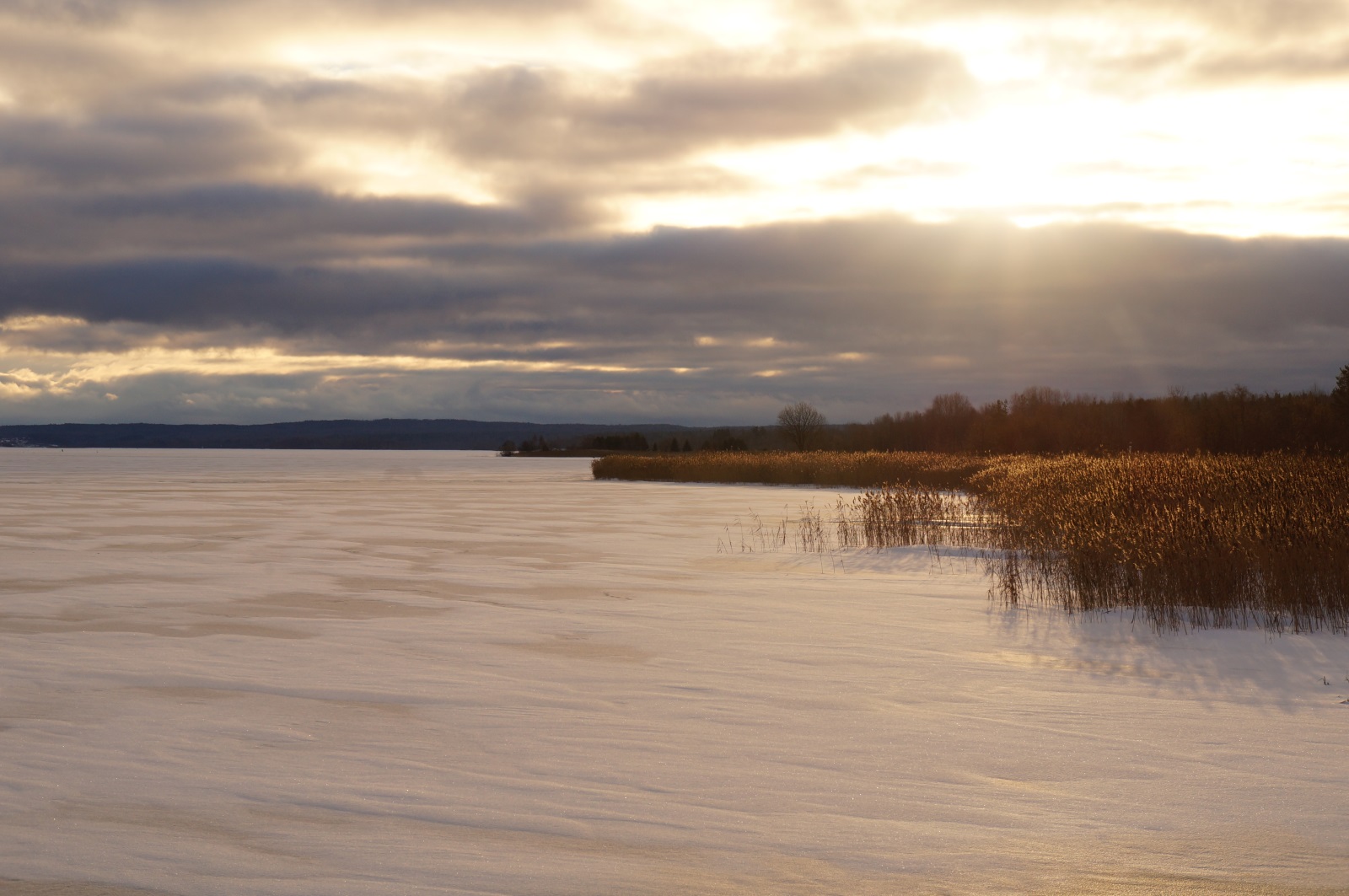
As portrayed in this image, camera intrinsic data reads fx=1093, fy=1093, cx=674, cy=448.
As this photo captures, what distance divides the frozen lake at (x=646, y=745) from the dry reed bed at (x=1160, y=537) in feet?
3.05

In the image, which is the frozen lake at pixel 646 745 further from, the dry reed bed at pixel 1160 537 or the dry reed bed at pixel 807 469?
the dry reed bed at pixel 807 469

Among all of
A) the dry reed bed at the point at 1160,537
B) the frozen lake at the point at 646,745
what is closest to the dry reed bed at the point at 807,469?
the dry reed bed at the point at 1160,537

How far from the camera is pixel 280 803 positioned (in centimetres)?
550

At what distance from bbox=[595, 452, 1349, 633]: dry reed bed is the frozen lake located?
3.05 ft

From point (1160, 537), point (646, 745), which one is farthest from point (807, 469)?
point (646, 745)

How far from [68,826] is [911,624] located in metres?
8.29

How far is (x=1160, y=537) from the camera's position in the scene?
13.1m

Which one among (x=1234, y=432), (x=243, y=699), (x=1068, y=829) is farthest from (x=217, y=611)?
(x=1234, y=432)

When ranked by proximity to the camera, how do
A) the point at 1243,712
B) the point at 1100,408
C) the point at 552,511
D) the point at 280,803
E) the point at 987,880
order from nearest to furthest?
the point at 987,880 < the point at 280,803 < the point at 1243,712 < the point at 552,511 < the point at 1100,408

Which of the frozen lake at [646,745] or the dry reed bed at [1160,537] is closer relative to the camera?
the frozen lake at [646,745]

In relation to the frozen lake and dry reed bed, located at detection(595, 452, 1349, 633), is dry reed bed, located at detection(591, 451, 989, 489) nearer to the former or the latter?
dry reed bed, located at detection(595, 452, 1349, 633)

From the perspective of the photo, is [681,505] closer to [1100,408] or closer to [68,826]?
[68,826]

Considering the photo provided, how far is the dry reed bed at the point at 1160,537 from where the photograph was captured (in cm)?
1165

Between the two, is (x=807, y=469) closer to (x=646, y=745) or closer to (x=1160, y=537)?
(x=1160, y=537)
